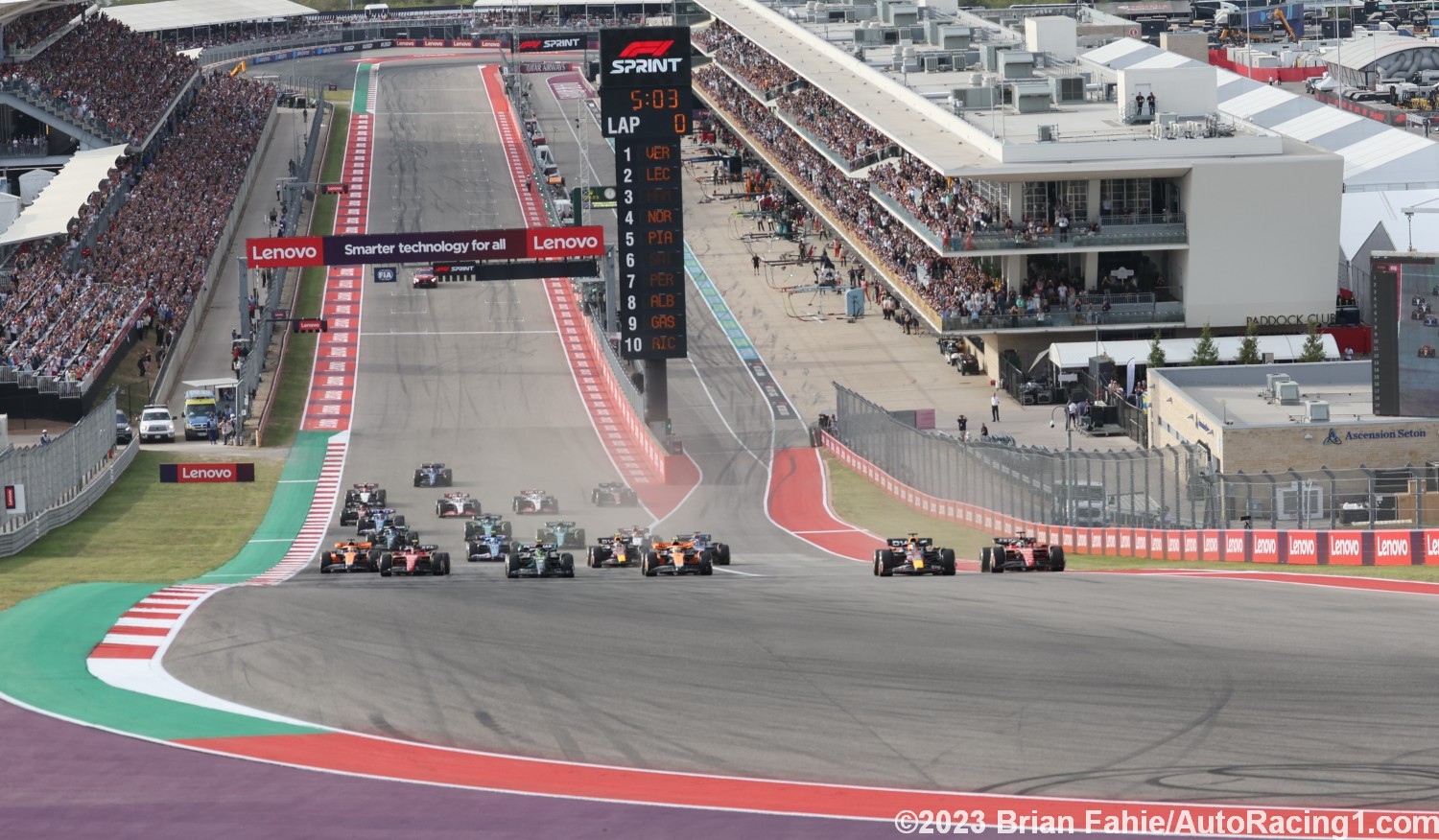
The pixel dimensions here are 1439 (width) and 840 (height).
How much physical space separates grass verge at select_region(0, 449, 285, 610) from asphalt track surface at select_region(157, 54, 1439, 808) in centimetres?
586

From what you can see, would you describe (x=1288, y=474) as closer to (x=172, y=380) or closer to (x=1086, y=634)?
(x=1086, y=634)

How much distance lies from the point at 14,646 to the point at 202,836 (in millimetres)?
9076

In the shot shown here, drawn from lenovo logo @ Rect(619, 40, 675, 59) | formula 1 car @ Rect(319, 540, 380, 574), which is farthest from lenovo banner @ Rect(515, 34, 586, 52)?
formula 1 car @ Rect(319, 540, 380, 574)

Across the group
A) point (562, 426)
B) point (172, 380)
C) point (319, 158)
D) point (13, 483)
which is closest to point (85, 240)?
point (172, 380)

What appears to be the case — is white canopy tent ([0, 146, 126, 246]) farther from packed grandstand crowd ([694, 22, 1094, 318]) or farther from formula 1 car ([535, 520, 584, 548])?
formula 1 car ([535, 520, 584, 548])

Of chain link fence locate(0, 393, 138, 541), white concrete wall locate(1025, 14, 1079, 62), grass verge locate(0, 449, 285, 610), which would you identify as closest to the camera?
grass verge locate(0, 449, 285, 610)

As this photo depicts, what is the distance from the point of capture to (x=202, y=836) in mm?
19922

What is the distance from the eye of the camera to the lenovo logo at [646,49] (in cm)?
5816

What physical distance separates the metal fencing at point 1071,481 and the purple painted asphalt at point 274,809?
22647mm

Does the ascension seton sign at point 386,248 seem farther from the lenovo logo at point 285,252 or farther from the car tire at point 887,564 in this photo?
the car tire at point 887,564

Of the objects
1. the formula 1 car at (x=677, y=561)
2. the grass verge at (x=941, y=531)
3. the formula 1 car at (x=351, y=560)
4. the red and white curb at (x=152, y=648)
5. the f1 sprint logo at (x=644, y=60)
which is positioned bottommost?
the grass verge at (x=941, y=531)

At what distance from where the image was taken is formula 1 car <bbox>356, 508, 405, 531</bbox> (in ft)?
151

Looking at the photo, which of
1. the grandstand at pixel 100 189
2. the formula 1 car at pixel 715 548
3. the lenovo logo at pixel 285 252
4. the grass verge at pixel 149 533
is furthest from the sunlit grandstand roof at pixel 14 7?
the formula 1 car at pixel 715 548

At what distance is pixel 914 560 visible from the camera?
36.1 metres
